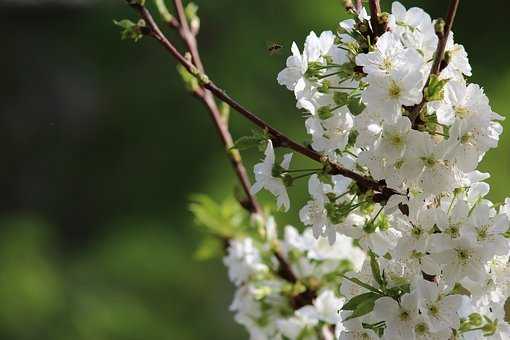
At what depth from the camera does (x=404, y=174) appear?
0.71 metres

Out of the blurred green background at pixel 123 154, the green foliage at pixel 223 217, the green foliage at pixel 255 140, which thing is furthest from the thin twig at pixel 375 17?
the blurred green background at pixel 123 154

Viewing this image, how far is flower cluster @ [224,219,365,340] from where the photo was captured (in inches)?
39.9

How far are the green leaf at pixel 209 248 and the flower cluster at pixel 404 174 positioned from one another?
1.36 feet

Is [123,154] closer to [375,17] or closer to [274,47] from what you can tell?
[274,47]

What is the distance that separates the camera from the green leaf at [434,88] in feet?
2.21

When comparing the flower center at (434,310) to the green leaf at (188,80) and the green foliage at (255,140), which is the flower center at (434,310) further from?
the green leaf at (188,80)

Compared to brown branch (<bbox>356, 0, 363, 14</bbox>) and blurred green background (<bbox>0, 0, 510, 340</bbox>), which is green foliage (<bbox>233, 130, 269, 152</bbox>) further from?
blurred green background (<bbox>0, 0, 510, 340</bbox>)

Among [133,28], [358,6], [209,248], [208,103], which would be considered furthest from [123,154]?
[358,6]

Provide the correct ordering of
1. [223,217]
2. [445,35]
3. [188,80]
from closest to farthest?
1. [445,35]
2. [188,80]
3. [223,217]

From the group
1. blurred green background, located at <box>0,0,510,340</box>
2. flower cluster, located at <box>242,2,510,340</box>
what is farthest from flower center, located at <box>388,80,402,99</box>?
blurred green background, located at <box>0,0,510,340</box>

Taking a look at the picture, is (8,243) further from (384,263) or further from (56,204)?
(384,263)

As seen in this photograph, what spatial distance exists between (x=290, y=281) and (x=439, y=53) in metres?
0.44

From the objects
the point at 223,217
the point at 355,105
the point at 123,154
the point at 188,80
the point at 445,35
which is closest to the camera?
the point at 445,35

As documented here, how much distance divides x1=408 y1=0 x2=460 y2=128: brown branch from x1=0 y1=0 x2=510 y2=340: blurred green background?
2.41 meters
